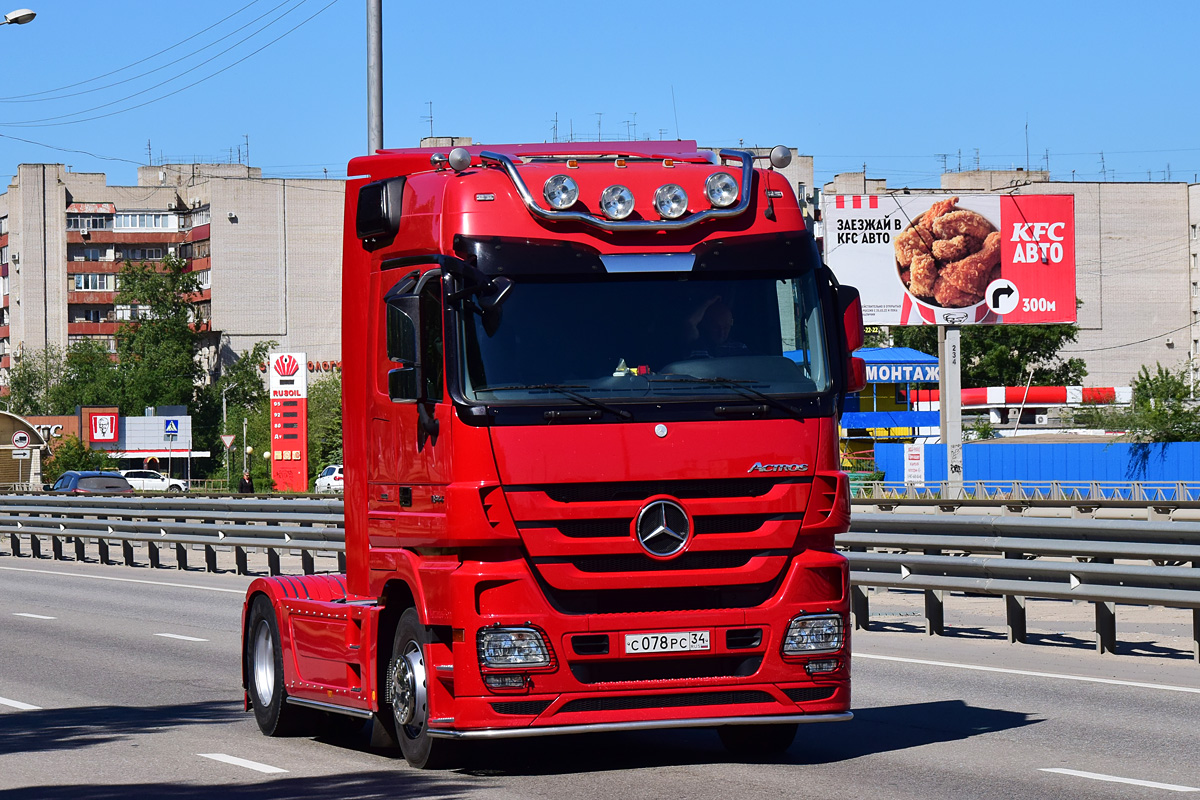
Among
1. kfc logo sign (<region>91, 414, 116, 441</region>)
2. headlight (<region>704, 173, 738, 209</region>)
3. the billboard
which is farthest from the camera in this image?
kfc logo sign (<region>91, 414, 116, 441</region>)

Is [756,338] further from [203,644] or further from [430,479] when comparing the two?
[203,644]

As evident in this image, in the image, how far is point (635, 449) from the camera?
794 cm

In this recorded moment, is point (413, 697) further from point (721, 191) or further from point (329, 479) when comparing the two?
point (329, 479)

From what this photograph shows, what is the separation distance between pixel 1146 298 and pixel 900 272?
269 feet

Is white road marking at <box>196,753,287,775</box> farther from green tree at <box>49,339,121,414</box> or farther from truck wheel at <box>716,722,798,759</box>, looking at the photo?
green tree at <box>49,339,121,414</box>

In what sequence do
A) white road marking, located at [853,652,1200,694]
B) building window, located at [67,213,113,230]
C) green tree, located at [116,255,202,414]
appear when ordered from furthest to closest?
building window, located at [67,213,113,230], green tree, located at [116,255,202,414], white road marking, located at [853,652,1200,694]

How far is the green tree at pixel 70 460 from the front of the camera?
79.4 metres

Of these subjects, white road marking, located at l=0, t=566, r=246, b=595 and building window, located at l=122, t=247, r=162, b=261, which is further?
building window, located at l=122, t=247, r=162, b=261

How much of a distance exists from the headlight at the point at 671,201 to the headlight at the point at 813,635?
77.0 inches

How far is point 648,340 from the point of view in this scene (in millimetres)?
8172

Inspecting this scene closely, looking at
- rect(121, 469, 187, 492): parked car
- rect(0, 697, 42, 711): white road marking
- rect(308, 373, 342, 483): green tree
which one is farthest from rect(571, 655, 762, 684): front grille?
rect(308, 373, 342, 483): green tree

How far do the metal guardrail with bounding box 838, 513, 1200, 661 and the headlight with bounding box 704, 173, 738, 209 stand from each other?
217 inches

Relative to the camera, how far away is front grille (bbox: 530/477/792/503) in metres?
7.90

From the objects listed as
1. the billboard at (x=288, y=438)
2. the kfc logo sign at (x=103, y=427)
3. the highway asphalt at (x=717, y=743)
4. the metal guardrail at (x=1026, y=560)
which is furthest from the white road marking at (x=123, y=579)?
the kfc logo sign at (x=103, y=427)
